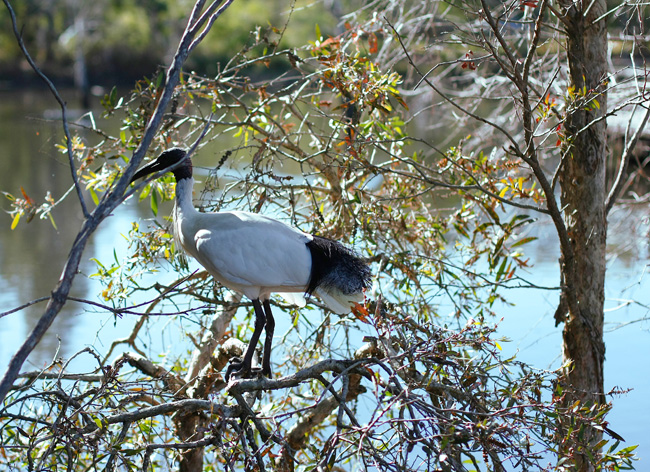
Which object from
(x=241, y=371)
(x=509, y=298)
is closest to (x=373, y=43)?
(x=241, y=371)

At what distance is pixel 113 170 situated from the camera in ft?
12.9

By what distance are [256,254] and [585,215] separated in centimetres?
146

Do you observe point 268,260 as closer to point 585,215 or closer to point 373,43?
point 373,43

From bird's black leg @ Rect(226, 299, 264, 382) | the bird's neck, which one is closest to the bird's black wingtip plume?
bird's black leg @ Rect(226, 299, 264, 382)

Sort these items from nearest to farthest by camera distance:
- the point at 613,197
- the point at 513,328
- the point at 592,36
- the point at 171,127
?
the point at 592,36, the point at 613,197, the point at 171,127, the point at 513,328

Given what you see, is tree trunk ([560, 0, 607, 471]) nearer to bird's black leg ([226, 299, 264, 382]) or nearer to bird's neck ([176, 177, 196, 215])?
bird's black leg ([226, 299, 264, 382])

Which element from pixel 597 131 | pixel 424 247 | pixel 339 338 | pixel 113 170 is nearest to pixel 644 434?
pixel 339 338

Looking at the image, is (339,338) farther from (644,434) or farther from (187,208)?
(187,208)

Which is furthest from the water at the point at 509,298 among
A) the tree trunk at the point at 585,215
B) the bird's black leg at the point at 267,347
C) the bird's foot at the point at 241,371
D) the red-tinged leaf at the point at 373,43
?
the red-tinged leaf at the point at 373,43

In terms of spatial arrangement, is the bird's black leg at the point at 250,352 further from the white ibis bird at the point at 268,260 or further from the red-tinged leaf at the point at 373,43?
the red-tinged leaf at the point at 373,43

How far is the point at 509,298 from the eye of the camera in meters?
7.66

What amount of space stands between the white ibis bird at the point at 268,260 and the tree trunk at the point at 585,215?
1.03 meters

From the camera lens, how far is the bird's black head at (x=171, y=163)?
347 cm

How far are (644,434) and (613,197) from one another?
115 inches
